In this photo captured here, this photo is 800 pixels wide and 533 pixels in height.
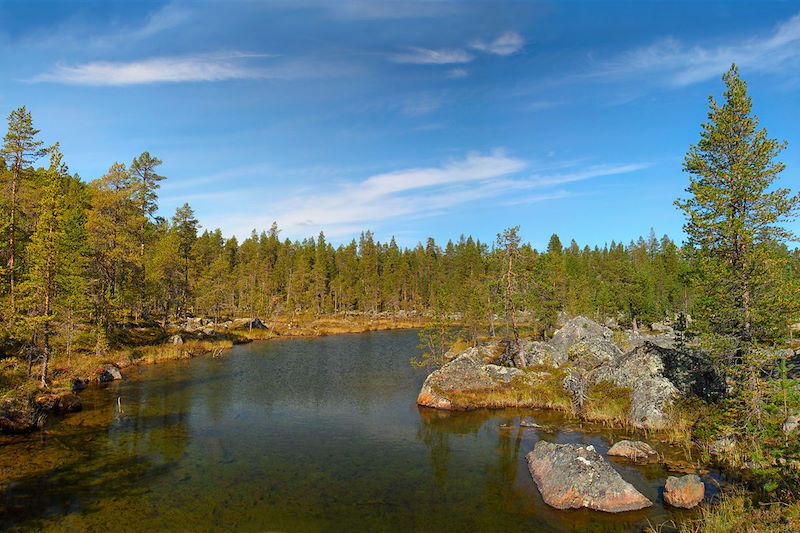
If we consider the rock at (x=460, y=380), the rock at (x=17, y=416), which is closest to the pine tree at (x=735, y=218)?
the rock at (x=460, y=380)

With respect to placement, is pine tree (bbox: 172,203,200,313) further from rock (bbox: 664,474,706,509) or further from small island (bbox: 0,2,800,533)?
rock (bbox: 664,474,706,509)

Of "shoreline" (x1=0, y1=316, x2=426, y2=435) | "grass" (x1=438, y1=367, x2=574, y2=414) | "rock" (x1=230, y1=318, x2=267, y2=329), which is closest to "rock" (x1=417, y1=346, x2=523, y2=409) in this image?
"grass" (x1=438, y1=367, x2=574, y2=414)

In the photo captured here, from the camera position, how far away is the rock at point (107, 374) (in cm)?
4466

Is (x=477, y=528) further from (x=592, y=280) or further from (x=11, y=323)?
(x=592, y=280)

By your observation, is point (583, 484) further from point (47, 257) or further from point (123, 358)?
point (123, 358)

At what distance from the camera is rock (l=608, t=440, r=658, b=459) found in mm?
24953

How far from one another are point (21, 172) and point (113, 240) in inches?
712

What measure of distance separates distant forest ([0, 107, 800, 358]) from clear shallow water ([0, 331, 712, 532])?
10.9 m

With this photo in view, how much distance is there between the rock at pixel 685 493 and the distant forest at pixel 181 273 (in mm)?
12178

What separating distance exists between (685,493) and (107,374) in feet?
162

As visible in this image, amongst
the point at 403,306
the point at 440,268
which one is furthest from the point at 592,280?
the point at 403,306

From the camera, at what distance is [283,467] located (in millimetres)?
24750

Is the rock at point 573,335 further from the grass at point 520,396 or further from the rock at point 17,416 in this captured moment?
the rock at point 17,416

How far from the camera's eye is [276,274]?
468 feet
